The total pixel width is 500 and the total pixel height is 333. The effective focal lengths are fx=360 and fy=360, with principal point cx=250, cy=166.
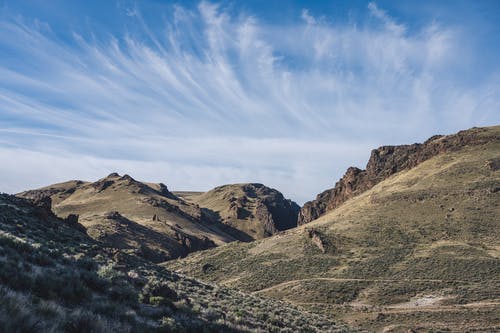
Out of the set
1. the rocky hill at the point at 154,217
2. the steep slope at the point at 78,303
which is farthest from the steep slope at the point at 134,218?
the steep slope at the point at 78,303

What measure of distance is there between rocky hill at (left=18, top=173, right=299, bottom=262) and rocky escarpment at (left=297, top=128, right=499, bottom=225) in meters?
32.0

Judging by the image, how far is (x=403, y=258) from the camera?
2200 inches

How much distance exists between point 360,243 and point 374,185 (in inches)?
1857

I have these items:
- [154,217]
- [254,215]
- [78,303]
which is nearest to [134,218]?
[154,217]

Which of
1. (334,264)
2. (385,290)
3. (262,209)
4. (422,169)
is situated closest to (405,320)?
(385,290)

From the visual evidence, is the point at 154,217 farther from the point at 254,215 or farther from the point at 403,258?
the point at 403,258

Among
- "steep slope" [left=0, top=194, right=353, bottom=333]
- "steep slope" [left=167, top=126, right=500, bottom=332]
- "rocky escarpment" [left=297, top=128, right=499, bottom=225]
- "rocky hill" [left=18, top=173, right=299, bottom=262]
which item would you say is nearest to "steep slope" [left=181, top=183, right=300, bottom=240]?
"rocky hill" [left=18, top=173, right=299, bottom=262]

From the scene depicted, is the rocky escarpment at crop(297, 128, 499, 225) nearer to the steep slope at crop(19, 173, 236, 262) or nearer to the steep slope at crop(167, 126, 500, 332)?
the steep slope at crop(167, 126, 500, 332)

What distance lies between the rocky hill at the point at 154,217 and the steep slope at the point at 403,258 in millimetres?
19975

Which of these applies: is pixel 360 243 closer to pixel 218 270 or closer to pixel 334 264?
pixel 334 264

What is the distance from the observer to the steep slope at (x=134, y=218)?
3556 inches

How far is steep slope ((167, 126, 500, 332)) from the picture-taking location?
134 ft

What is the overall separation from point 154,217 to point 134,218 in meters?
6.77

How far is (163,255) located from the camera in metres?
91.2
